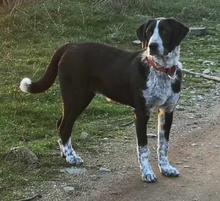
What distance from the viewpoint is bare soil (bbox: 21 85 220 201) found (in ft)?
18.9

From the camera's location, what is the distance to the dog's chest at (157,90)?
6000 mm

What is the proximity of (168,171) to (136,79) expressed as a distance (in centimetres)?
96

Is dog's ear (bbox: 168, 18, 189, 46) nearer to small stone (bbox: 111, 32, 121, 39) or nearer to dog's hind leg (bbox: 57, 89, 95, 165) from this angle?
dog's hind leg (bbox: 57, 89, 95, 165)

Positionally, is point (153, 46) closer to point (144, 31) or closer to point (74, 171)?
point (144, 31)

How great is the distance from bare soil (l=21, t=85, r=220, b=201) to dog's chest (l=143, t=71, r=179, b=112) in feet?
2.47

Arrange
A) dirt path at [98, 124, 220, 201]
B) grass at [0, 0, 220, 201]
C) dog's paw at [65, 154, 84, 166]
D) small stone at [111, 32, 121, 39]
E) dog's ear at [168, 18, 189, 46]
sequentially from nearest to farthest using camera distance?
dirt path at [98, 124, 220, 201], dog's ear at [168, 18, 189, 46], dog's paw at [65, 154, 84, 166], grass at [0, 0, 220, 201], small stone at [111, 32, 121, 39]

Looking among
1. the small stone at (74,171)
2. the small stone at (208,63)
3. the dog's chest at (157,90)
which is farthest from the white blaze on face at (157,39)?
the small stone at (208,63)

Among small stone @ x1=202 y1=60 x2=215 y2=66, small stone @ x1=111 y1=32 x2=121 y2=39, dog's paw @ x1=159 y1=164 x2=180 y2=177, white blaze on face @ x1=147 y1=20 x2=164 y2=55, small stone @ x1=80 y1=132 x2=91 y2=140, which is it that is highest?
white blaze on face @ x1=147 y1=20 x2=164 y2=55

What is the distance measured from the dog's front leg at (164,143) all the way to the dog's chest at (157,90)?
0.24 m

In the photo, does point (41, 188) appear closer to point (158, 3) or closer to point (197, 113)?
point (197, 113)

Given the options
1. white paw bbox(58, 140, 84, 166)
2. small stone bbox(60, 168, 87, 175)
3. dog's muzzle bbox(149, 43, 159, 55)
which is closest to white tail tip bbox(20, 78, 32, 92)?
white paw bbox(58, 140, 84, 166)

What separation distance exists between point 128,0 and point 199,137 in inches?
371

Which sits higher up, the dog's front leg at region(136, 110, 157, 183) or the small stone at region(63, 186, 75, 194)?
the dog's front leg at region(136, 110, 157, 183)

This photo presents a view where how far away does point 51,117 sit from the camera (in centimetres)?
825
